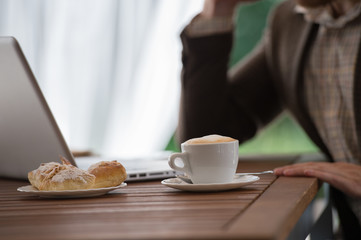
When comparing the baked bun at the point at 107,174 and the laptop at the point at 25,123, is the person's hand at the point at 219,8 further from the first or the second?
the baked bun at the point at 107,174

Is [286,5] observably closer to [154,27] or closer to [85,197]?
[154,27]

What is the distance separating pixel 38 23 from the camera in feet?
10.0

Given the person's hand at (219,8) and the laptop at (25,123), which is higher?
the person's hand at (219,8)

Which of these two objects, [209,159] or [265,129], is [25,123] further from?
[265,129]

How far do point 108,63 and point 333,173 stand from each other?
2044 mm

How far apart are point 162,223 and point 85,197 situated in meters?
0.26

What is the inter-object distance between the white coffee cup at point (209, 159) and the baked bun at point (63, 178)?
4.8 inches

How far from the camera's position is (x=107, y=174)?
2.51 ft

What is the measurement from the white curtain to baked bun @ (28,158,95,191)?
203 cm

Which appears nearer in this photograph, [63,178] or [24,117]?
[63,178]

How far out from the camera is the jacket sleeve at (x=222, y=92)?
6.59ft

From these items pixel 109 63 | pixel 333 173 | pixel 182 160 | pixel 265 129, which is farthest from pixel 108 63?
pixel 182 160

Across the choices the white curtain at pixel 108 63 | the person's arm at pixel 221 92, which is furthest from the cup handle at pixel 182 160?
the white curtain at pixel 108 63

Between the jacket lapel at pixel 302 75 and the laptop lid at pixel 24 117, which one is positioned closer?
the laptop lid at pixel 24 117
